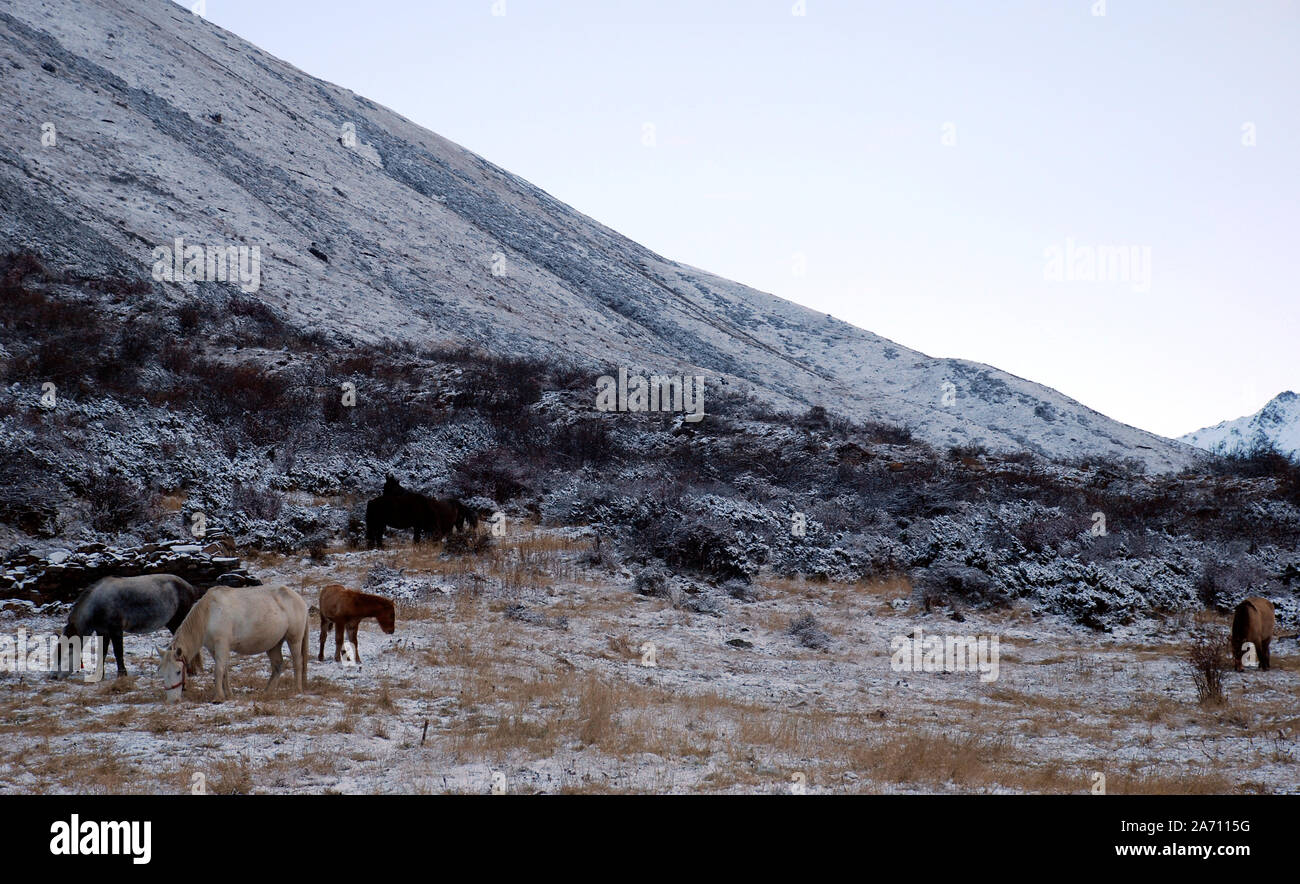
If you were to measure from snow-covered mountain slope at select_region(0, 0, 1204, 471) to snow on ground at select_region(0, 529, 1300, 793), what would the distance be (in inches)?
1070

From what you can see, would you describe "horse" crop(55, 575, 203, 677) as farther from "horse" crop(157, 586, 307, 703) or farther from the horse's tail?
the horse's tail

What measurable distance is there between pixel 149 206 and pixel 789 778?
4482cm

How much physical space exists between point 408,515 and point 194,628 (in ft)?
35.7

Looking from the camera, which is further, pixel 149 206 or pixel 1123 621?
pixel 149 206

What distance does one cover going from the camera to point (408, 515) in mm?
20812

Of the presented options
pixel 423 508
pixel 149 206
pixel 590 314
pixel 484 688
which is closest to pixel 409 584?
pixel 423 508

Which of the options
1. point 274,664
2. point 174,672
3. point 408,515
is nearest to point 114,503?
point 408,515

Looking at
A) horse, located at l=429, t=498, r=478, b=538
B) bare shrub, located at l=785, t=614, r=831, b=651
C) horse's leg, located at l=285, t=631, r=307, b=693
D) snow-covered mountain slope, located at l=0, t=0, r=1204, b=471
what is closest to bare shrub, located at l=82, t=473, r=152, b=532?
horse, located at l=429, t=498, r=478, b=538

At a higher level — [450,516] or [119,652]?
[450,516]

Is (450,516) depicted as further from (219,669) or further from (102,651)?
(219,669)

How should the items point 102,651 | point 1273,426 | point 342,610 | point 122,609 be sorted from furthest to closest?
point 1273,426, point 342,610, point 122,609, point 102,651

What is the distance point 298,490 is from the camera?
23.3m

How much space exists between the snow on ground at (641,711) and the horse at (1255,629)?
0.49 m
